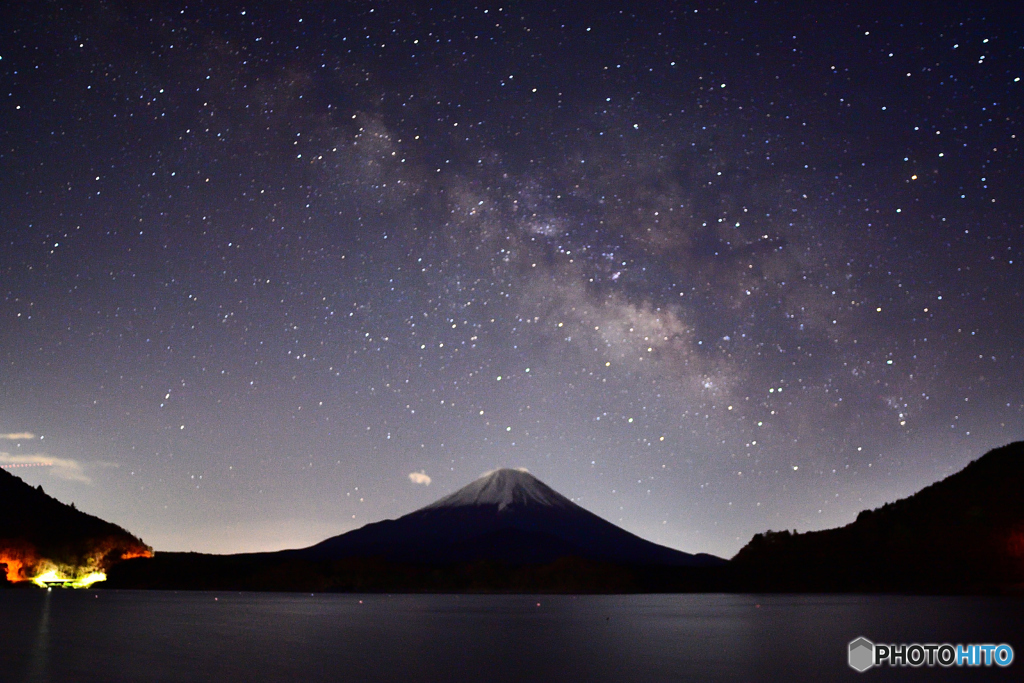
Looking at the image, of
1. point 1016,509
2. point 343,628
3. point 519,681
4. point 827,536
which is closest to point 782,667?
point 519,681

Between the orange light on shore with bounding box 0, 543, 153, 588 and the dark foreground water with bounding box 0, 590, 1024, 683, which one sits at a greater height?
the dark foreground water with bounding box 0, 590, 1024, 683

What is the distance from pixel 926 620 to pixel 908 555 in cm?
11608

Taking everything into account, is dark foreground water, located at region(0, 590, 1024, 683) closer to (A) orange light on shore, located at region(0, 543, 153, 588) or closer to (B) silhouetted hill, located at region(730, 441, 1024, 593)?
(B) silhouetted hill, located at region(730, 441, 1024, 593)

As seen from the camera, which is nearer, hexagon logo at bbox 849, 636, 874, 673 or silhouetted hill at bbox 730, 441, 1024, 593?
hexagon logo at bbox 849, 636, 874, 673

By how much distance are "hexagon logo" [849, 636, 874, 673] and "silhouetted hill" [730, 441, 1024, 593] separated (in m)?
102

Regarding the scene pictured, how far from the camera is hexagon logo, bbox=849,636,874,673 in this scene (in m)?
21.5

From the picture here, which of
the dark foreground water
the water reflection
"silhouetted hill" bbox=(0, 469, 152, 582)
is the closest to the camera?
the water reflection

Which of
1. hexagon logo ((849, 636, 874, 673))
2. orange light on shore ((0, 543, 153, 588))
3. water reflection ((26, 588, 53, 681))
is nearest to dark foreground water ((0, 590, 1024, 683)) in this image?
water reflection ((26, 588, 53, 681))

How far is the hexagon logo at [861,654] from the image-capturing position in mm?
21478

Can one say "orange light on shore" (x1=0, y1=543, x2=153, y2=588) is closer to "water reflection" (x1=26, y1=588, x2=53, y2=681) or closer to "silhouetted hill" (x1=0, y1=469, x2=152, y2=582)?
"silhouetted hill" (x1=0, y1=469, x2=152, y2=582)

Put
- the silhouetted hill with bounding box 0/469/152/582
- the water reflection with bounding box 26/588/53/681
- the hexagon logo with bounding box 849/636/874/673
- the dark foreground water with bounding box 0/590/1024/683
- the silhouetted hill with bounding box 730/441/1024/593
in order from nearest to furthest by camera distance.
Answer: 1. the water reflection with bounding box 26/588/53/681
2. the dark foreground water with bounding box 0/590/1024/683
3. the hexagon logo with bounding box 849/636/874/673
4. the silhouetted hill with bounding box 730/441/1024/593
5. the silhouetted hill with bounding box 0/469/152/582

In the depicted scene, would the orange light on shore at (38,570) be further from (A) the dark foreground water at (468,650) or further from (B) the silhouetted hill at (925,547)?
(A) the dark foreground water at (468,650)

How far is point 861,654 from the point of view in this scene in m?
25.0

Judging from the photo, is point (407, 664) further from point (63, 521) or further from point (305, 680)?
point (63, 521)
